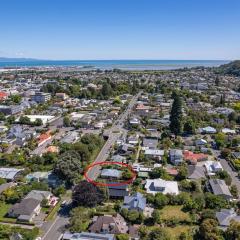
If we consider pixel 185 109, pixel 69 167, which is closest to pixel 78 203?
pixel 69 167

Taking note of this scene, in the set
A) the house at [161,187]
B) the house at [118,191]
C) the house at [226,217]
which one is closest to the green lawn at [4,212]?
the house at [118,191]

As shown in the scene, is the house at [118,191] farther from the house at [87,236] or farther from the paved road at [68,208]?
the house at [87,236]

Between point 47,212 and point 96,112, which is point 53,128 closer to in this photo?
point 96,112

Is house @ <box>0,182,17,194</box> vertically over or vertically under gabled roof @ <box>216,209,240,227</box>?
under

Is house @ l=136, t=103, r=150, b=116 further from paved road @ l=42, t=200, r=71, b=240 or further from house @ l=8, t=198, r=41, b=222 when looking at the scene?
house @ l=8, t=198, r=41, b=222

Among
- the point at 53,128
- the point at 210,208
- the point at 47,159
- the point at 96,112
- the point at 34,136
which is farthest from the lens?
the point at 96,112

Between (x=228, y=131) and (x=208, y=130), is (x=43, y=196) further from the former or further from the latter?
(x=228, y=131)

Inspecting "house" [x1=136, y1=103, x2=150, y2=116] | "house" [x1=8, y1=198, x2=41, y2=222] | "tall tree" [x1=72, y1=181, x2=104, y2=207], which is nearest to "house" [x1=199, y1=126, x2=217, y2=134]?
"house" [x1=136, y1=103, x2=150, y2=116]
